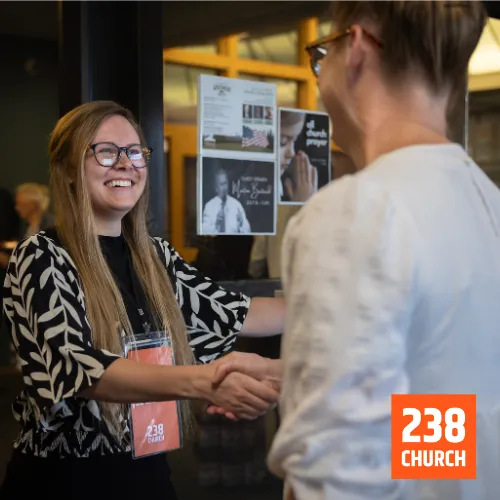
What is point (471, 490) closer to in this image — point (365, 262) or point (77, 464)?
point (365, 262)

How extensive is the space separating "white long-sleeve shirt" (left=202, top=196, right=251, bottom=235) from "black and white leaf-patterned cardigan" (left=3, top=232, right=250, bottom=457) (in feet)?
4.31

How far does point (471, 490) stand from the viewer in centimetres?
100

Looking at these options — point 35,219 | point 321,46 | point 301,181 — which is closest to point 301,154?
point 301,181

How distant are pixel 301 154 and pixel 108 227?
1.52 m

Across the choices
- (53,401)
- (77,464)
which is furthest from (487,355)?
(77,464)

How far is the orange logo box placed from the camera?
0.96 meters

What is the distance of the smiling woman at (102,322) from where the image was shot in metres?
1.63

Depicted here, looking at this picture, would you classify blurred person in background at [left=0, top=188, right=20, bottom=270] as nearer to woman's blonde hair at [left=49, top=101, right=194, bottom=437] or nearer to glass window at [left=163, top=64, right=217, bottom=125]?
glass window at [left=163, top=64, right=217, bottom=125]

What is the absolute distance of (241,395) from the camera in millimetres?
1580

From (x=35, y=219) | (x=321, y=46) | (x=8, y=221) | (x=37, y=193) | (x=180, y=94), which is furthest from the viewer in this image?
(x=37, y=193)

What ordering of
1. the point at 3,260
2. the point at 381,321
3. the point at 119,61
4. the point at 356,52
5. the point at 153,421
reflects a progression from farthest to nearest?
1. the point at 3,260
2. the point at 119,61
3. the point at 153,421
4. the point at 356,52
5. the point at 381,321

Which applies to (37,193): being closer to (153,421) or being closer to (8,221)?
(8,221)

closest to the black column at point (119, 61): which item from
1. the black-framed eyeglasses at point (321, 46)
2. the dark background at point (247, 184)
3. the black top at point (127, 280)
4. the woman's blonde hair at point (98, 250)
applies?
the dark background at point (247, 184)

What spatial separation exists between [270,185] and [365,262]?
2.36 metres
